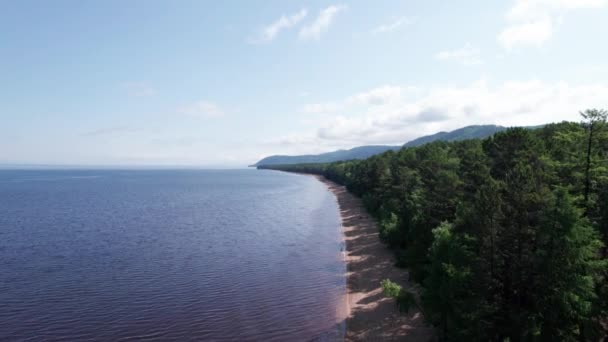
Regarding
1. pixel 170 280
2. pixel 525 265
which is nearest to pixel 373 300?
pixel 525 265

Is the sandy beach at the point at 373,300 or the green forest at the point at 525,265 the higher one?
the green forest at the point at 525,265

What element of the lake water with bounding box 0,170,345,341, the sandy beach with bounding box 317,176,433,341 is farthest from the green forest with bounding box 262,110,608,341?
the lake water with bounding box 0,170,345,341

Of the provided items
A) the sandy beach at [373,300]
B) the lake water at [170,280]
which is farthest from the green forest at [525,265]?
the lake water at [170,280]

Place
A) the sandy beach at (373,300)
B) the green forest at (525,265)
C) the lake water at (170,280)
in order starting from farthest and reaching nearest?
the lake water at (170,280)
the sandy beach at (373,300)
the green forest at (525,265)

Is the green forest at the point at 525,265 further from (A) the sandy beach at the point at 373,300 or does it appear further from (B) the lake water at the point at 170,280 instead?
(B) the lake water at the point at 170,280

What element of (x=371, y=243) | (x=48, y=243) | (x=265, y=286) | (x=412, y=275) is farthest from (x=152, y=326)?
(x=48, y=243)

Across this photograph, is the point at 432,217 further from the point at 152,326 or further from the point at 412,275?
the point at 152,326

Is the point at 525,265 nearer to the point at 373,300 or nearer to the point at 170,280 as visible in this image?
the point at 373,300

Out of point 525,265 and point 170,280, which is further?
point 170,280

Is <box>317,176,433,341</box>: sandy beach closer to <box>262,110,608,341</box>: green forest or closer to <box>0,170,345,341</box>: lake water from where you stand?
<box>0,170,345,341</box>: lake water
